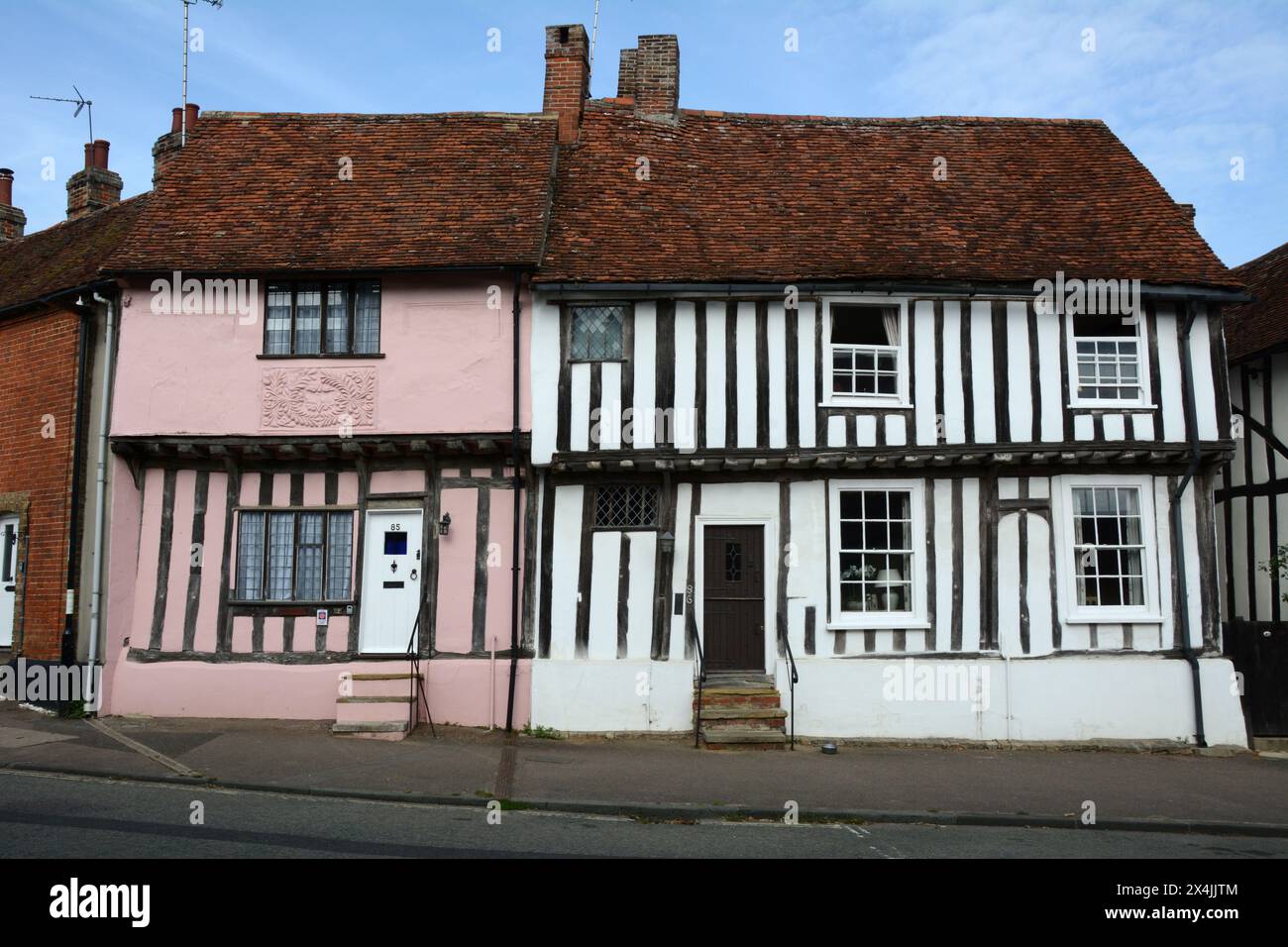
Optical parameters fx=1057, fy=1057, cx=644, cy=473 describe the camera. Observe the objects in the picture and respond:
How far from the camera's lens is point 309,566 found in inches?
540

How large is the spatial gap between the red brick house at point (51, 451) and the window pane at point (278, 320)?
6.95ft

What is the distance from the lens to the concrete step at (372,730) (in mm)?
12289

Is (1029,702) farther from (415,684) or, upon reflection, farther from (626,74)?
(626,74)

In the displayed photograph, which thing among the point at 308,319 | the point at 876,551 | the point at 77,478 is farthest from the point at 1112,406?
the point at 77,478

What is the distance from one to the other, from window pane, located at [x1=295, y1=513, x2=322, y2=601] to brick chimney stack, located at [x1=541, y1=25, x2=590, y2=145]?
7.42 m

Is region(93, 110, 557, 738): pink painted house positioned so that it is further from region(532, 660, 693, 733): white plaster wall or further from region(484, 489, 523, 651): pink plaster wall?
region(532, 660, 693, 733): white plaster wall

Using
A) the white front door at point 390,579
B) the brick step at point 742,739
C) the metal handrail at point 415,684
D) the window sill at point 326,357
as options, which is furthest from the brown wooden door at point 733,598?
the window sill at point 326,357

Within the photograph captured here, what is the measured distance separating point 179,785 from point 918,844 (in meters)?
6.71

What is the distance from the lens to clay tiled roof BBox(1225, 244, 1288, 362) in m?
16.2

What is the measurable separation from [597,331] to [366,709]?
18.1 ft

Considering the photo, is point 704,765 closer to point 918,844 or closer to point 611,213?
point 918,844

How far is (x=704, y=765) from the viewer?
11.3 meters

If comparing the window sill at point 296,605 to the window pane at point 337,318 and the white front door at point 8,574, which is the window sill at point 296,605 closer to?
the window pane at point 337,318
